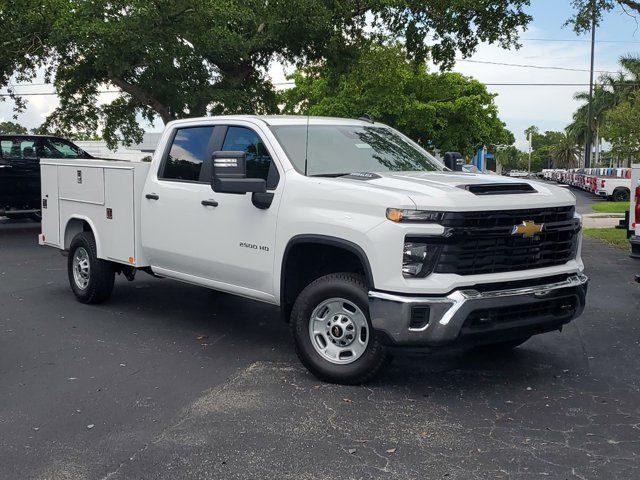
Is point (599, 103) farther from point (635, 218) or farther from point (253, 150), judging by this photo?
point (253, 150)

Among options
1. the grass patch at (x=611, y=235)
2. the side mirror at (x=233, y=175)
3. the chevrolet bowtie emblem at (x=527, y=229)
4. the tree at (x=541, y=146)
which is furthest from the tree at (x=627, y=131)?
the tree at (x=541, y=146)

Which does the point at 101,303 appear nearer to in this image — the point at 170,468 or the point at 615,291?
the point at 170,468

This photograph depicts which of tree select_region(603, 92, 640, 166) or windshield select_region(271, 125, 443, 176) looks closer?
windshield select_region(271, 125, 443, 176)

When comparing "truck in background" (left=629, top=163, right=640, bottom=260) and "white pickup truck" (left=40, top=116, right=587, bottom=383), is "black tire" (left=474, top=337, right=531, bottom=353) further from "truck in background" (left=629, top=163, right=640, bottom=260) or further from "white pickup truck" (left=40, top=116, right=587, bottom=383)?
"truck in background" (left=629, top=163, right=640, bottom=260)

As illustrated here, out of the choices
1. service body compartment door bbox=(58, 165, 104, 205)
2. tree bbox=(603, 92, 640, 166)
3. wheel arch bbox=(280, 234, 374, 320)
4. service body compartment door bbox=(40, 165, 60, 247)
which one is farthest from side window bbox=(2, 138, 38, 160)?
tree bbox=(603, 92, 640, 166)

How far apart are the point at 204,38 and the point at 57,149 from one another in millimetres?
4051

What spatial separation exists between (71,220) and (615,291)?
6.80m

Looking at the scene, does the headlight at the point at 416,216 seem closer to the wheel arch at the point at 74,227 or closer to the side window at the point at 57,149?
the wheel arch at the point at 74,227

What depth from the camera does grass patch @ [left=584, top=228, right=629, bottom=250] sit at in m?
13.8

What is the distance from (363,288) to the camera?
4934 millimetres

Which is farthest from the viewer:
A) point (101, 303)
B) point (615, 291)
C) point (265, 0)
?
point (265, 0)

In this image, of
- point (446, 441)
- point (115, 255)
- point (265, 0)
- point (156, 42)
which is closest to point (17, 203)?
point (156, 42)

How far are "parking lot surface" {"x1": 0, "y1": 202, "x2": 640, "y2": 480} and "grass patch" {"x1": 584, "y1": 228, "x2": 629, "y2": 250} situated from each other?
7.14m

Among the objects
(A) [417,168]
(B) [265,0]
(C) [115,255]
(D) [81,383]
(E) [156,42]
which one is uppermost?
(B) [265,0]
